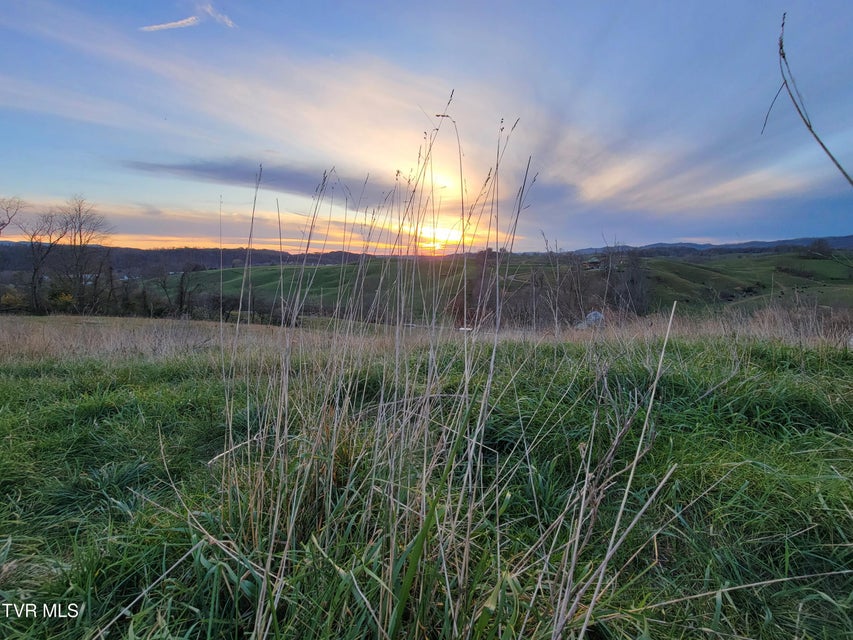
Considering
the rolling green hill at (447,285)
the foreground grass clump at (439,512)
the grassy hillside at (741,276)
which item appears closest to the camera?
the foreground grass clump at (439,512)

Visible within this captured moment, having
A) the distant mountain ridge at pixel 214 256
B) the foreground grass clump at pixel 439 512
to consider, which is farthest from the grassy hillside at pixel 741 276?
the foreground grass clump at pixel 439 512

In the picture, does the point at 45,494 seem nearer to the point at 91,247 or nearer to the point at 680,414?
the point at 680,414

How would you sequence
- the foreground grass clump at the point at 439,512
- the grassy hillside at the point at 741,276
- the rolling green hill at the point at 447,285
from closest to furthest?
the foreground grass clump at the point at 439,512 → the rolling green hill at the point at 447,285 → the grassy hillside at the point at 741,276

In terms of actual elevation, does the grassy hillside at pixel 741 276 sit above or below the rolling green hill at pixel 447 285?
above

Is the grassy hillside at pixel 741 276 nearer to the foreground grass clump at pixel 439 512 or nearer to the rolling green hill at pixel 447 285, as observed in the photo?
the rolling green hill at pixel 447 285

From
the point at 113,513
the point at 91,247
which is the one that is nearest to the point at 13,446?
the point at 113,513

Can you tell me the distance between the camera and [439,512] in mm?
1514

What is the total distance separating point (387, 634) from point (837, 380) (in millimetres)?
3840

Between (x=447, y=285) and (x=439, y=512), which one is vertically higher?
(x=447, y=285)

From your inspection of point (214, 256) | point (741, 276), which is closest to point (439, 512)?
point (214, 256)

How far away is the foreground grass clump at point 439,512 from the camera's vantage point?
123 centimetres

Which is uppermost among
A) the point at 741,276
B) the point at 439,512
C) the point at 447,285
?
the point at 741,276

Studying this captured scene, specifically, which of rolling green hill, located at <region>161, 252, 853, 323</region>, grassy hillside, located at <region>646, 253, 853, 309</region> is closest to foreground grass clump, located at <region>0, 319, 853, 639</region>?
rolling green hill, located at <region>161, 252, 853, 323</region>

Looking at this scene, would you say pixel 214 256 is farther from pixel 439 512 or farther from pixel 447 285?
pixel 439 512
